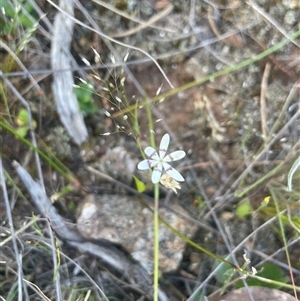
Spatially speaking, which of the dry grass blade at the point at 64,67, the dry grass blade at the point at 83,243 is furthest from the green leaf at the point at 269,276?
the dry grass blade at the point at 64,67

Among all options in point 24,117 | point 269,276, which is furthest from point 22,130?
point 269,276

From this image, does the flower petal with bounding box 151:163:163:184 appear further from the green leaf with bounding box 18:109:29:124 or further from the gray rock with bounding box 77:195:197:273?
the green leaf with bounding box 18:109:29:124

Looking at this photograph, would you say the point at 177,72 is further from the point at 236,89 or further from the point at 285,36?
the point at 285,36

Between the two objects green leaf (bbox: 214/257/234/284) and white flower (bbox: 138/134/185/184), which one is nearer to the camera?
white flower (bbox: 138/134/185/184)

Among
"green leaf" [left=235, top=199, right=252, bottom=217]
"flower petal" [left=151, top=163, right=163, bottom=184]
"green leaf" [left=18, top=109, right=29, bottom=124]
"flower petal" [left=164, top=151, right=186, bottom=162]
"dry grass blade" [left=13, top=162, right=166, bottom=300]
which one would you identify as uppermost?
"flower petal" [left=164, top=151, right=186, bottom=162]

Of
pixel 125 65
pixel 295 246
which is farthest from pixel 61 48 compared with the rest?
pixel 295 246

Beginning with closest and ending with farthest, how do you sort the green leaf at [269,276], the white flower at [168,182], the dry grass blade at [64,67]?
the white flower at [168,182] → the green leaf at [269,276] → the dry grass blade at [64,67]

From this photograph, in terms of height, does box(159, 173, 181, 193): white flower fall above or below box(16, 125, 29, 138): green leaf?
above

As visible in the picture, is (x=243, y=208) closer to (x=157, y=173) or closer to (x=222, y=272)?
(x=222, y=272)

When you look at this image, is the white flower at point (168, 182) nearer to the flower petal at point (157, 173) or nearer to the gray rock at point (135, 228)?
the flower petal at point (157, 173)

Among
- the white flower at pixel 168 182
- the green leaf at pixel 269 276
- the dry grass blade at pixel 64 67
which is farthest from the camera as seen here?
the dry grass blade at pixel 64 67

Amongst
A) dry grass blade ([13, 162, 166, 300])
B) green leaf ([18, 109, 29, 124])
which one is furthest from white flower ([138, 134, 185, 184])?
green leaf ([18, 109, 29, 124])
